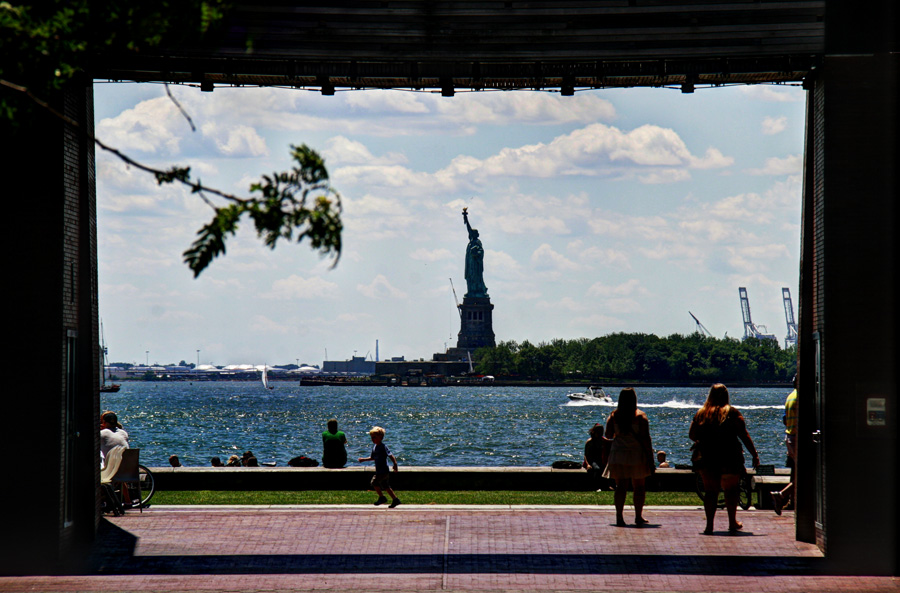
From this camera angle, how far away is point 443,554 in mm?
11586

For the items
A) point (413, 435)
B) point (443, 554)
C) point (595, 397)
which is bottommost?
point (595, 397)

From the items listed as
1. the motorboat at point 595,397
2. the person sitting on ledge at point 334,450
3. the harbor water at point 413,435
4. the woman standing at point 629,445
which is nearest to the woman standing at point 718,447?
the woman standing at point 629,445

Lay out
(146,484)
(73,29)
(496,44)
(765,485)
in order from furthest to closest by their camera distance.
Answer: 1. (146,484)
2. (765,485)
3. (496,44)
4. (73,29)

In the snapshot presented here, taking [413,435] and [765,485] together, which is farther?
[413,435]

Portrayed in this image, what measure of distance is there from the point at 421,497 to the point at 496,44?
304 inches

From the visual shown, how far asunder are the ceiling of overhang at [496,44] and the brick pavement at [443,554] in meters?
4.96

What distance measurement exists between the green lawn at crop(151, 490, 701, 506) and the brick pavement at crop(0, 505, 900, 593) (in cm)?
164

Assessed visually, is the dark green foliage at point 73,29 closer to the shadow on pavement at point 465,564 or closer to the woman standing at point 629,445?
the shadow on pavement at point 465,564

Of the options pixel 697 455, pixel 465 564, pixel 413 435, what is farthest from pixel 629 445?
pixel 413 435

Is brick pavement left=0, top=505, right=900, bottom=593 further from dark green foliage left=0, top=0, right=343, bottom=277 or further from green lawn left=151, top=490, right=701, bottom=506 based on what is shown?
dark green foliage left=0, top=0, right=343, bottom=277

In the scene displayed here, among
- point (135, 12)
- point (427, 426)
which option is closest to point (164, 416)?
point (427, 426)

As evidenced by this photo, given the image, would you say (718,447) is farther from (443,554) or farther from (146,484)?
(146,484)

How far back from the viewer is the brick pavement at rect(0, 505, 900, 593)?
10273 mm

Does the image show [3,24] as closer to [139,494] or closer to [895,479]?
[895,479]
